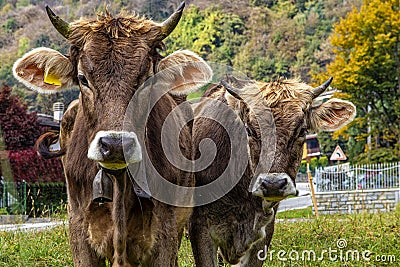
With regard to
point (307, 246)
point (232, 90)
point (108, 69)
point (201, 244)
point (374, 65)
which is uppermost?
point (108, 69)

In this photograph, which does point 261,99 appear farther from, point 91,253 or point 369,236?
point 369,236

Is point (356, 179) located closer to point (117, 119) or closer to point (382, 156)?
point (382, 156)

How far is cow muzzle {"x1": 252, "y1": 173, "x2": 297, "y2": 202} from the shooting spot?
18.8ft

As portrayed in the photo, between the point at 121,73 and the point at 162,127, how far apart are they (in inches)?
41.7

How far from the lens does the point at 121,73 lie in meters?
4.41

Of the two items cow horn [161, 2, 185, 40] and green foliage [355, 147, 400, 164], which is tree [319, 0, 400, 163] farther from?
cow horn [161, 2, 185, 40]

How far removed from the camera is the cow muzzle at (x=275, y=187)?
18.8 ft

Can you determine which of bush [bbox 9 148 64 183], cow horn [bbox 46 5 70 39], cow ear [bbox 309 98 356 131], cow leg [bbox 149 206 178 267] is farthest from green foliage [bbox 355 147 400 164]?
cow horn [bbox 46 5 70 39]

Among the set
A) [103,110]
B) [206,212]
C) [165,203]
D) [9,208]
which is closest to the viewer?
[103,110]

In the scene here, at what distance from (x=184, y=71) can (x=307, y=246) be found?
5.44 m

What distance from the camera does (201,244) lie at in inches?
249

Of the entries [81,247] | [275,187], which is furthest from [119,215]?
[275,187]

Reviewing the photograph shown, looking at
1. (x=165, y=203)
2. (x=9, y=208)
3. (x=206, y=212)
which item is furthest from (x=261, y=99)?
(x=9, y=208)

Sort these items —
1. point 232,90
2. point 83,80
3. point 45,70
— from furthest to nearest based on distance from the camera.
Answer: point 232,90 → point 45,70 → point 83,80
